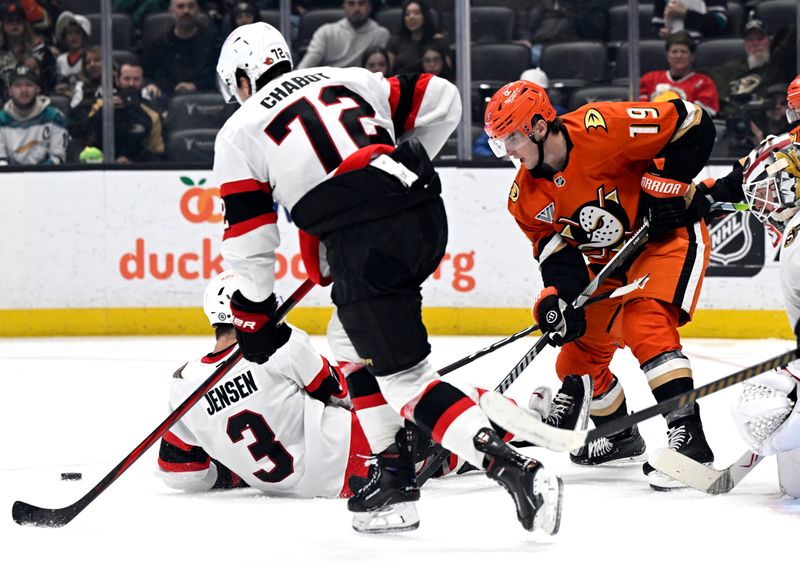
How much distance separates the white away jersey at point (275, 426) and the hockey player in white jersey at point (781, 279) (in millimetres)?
966

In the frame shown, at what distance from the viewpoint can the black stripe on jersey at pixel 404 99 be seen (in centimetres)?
297

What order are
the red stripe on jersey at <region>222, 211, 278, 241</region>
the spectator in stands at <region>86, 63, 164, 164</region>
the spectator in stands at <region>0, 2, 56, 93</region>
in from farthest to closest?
the spectator in stands at <region>0, 2, 56, 93</region> → the spectator in stands at <region>86, 63, 164, 164</region> → the red stripe on jersey at <region>222, 211, 278, 241</region>

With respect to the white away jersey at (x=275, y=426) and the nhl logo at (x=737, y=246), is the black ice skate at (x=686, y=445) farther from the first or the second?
the nhl logo at (x=737, y=246)

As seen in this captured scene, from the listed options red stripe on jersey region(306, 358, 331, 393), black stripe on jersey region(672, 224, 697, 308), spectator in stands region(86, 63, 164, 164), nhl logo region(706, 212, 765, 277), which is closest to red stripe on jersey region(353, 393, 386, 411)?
red stripe on jersey region(306, 358, 331, 393)

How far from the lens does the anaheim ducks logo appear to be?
3.45 metres

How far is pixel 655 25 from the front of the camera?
657 centimetres

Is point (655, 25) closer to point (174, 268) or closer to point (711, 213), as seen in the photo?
point (174, 268)

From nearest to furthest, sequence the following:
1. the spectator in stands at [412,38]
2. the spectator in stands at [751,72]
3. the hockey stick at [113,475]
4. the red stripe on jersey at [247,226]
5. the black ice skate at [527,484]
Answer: the black ice skate at [527,484] < the red stripe on jersey at [247,226] < the hockey stick at [113,475] < the spectator in stands at [751,72] < the spectator in stands at [412,38]

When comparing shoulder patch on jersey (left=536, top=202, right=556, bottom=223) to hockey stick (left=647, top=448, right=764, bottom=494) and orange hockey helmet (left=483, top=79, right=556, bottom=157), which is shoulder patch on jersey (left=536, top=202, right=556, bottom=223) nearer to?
orange hockey helmet (left=483, top=79, right=556, bottom=157)

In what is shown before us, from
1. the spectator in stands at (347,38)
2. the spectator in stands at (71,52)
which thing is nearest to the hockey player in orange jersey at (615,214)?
the spectator in stands at (347,38)

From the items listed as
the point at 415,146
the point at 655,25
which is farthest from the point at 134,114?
the point at 415,146

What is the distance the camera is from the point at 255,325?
279 cm

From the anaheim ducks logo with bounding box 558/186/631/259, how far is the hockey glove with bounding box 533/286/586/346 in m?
0.21

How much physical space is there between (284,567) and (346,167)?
0.83 meters
